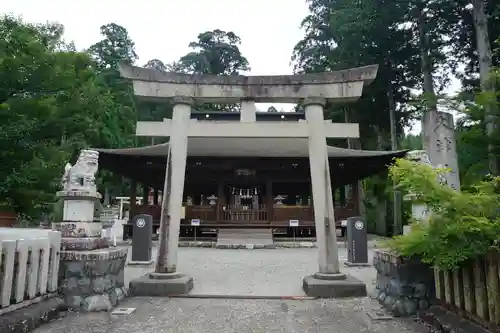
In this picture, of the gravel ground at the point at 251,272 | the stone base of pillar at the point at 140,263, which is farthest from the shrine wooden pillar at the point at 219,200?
the stone base of pillar at the point at 140,263

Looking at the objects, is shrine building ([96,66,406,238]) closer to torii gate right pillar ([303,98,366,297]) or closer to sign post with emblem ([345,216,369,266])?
torii gate right pillar ([303,98,366,297])

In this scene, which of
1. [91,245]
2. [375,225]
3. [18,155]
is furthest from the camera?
[375,225]

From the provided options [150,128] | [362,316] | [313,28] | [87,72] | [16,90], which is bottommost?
[362,316]

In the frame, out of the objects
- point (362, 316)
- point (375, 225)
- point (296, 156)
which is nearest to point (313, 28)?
point (296, 156)

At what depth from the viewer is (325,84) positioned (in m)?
6.87

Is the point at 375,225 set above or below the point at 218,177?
below

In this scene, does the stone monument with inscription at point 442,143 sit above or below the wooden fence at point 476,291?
above

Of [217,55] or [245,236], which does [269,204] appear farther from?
[217,55]

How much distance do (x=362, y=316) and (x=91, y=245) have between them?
13.4 ft

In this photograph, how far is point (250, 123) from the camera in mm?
6750

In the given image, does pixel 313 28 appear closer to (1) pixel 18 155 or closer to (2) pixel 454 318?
(1) pixel 18 155

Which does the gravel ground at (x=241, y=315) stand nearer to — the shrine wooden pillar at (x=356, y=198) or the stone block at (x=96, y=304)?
the stone block at (x=96, y=304)

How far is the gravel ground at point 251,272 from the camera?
6852 mm

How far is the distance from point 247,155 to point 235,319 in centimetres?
1210
